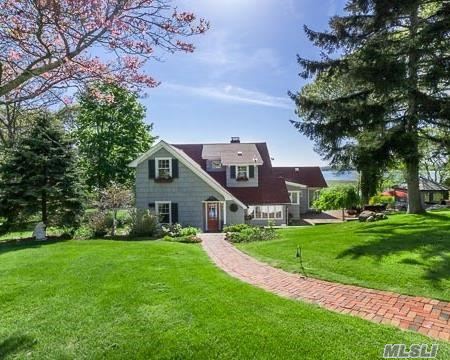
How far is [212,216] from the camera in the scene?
2284cm

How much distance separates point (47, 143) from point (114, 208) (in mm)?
4712

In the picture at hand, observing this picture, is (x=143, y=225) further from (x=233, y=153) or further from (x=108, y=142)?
(x=108, y=142)

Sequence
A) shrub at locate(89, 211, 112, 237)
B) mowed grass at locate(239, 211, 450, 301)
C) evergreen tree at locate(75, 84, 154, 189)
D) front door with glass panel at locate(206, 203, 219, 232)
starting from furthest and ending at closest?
evergreen tree at locate(75, 84, 154, 189)
front door with glass panel at locate(206, 203, 219, 232)
shrub at locate(89, 211, 112, 237)
mowed grass at locate(239, 211, 450, 301)

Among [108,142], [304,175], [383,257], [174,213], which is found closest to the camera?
[383,257]

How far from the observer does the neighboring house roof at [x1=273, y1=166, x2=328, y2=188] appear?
34.9 meters

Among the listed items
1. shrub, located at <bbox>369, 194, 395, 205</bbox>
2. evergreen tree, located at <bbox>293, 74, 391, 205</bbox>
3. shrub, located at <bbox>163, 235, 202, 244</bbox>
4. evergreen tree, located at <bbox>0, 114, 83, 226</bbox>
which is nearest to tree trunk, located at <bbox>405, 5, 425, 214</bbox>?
evergreen tree, located at <bbox>293, 74, 391, 205</bbox>

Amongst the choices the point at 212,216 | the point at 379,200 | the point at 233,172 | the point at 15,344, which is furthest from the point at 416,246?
the point at 379,200

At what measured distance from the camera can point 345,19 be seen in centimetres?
1577

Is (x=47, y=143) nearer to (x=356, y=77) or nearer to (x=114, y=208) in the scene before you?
(x=114, y=208)

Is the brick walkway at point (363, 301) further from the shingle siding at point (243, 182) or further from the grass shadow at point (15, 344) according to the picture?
the shingle siding at point (243, 182)

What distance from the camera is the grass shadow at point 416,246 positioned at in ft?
24.9

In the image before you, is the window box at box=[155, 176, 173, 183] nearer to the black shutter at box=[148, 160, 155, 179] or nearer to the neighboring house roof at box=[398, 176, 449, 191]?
the black shutter at box=[148, 160, 155, 179]

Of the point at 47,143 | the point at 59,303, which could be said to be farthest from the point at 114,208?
the point at 59,303

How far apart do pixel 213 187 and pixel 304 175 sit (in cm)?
1614
